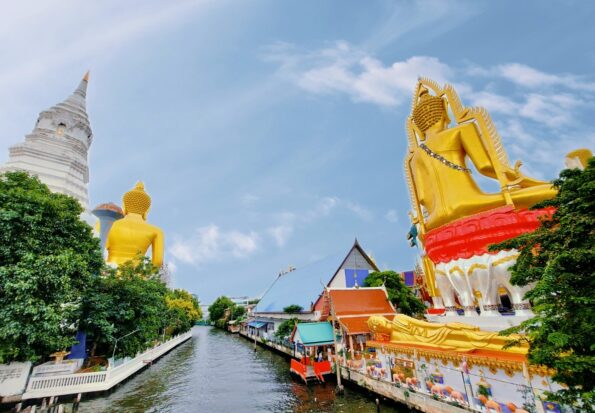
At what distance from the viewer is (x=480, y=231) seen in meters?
15.0

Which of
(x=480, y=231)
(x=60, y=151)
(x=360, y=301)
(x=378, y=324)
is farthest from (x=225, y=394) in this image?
(x=60, y=151)

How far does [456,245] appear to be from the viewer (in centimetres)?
1589

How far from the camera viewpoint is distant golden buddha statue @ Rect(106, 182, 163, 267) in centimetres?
2881

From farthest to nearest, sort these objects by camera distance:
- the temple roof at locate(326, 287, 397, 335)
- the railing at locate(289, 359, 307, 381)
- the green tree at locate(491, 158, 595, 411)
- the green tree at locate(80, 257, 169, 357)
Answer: the temple roof at locate(326, 287, 397, 335)
the railing at locate(289, 359, 307, 381)
the green tree at locate(80, 257, 169, 357)
the green tree at locate(491, 158, 595, 411)

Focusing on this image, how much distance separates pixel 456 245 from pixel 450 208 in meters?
2.34

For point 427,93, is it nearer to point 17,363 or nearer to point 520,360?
point 520,360

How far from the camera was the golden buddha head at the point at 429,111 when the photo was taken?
19734 mm

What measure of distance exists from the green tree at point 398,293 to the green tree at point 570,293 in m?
18.9

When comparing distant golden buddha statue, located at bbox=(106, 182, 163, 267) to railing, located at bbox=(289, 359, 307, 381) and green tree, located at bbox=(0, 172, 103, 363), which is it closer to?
green tree, located at bbox=(0, 172, 103, 363)

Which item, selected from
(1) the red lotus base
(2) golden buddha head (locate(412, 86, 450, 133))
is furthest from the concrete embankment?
(2) golden buddha head (locate(412, 86, 450, 133))

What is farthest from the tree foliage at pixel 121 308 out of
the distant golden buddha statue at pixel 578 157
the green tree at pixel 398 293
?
the distant golden buddha statue at pixel 578 157

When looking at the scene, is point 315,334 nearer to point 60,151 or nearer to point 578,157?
point 578,157

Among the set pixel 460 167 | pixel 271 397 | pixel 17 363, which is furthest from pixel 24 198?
pixel 460 167

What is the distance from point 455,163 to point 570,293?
13781mm
